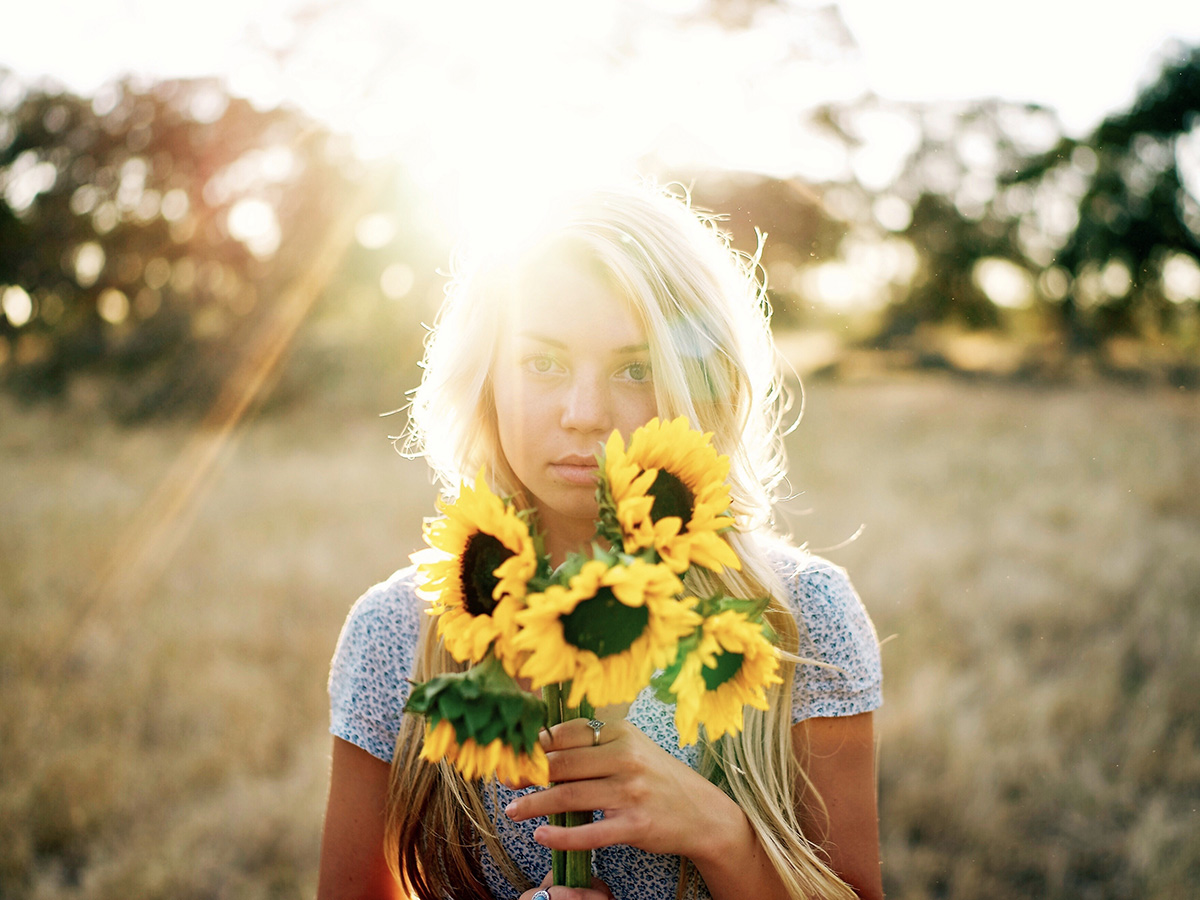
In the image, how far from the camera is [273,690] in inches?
178

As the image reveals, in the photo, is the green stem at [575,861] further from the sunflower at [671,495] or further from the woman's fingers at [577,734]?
the sunflower at [671,495]

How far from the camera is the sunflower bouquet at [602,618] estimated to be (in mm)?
772

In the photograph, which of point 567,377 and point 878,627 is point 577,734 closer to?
point 567,377

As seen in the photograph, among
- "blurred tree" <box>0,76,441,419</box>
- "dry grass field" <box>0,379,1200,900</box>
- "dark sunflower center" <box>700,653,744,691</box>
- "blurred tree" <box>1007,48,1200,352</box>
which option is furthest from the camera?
"blurred tree" <box>1007,48,1200,352</box>

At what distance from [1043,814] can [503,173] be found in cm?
376

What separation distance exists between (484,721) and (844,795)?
110 centimetres

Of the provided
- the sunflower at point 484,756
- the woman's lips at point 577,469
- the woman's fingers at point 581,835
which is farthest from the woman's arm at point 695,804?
the woman's lips at point 577,469

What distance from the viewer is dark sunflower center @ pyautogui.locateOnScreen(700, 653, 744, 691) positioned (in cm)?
86

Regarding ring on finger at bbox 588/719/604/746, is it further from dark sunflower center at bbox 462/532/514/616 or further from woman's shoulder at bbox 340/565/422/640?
woman's shoulder at bbox 340/565/422/640

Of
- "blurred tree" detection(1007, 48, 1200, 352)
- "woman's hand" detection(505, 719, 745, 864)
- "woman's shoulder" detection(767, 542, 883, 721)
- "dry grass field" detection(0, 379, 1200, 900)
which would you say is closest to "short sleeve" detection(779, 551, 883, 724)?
"woman's shoulder" detection(767, 542, 883, 721)

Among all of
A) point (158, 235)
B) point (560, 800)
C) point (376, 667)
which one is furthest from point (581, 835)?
point (158, 235)

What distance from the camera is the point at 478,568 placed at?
2.89 feet

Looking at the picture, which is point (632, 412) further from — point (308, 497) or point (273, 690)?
point (308, 497)

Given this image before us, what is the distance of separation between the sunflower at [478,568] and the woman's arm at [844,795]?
1.02 metres
